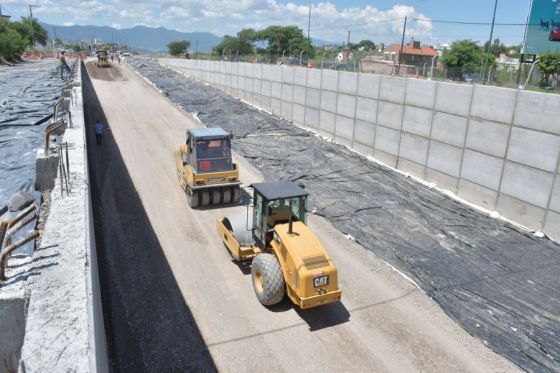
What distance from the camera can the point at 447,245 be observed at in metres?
12.1

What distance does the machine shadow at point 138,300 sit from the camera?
775cm

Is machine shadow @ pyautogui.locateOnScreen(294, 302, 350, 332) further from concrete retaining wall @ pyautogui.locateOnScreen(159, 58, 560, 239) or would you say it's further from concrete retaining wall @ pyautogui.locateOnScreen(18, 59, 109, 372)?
concrete retaining wall @ pyautogui.locateOnScreen(159, 58, 560, 239)

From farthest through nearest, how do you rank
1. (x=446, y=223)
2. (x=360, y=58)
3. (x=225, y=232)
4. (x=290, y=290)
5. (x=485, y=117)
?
(x=360, y=58)
(x=485, y=117)
(x=446, y=223)
(x=225, y=232)
(x=290, y=290)

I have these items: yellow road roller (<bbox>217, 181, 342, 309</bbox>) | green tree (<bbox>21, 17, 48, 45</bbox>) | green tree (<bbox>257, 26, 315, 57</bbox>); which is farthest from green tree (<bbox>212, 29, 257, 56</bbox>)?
yellow road roller (<bbox>217, 181, 342, 309</bbox>)

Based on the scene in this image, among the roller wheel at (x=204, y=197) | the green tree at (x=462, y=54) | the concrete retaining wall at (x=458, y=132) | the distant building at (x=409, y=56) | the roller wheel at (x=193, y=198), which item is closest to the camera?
the concrete retaining wall at (x=458, y=132)

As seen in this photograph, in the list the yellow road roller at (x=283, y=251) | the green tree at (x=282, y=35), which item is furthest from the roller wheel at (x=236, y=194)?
the green tree at (x=282, y=35)

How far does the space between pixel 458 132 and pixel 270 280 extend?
33.7 ft

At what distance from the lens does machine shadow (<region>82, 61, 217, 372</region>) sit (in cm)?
775

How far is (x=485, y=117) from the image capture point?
14508 mm

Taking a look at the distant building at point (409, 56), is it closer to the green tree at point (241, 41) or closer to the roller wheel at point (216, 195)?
the roller wheel at point (216, 195)

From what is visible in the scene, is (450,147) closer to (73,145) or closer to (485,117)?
(485,117)

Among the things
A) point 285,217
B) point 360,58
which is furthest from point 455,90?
point 285,217

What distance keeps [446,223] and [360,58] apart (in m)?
11.6

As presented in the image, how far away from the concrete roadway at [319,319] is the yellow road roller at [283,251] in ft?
2.00
